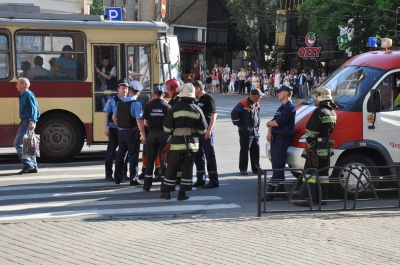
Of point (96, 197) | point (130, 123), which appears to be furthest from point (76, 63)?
point (96, 197)

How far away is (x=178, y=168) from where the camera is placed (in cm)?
1088

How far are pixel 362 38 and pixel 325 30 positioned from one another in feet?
13.4

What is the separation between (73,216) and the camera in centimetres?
973

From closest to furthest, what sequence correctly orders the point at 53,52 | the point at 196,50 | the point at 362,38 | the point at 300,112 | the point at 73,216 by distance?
the point at 73,216, the point at 300,112, the point at 53,52, the point at 362,38, the point at 196,50

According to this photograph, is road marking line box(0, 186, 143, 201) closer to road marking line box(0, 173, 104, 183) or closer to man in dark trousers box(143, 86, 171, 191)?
man in dark trousers box(143, 86, 171, 191)

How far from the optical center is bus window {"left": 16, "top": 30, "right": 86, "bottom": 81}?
15.1 m

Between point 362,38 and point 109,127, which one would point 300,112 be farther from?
point 362,38

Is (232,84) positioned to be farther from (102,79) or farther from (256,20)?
(102,79)

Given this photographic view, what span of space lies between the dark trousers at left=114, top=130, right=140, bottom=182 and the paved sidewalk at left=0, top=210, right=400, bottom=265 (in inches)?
105

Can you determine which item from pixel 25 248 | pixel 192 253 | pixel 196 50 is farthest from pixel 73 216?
pixel 196 50

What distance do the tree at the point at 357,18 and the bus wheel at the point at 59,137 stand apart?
24377mm

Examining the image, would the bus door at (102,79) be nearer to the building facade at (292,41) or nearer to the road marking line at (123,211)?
the road marking line at (123,211)

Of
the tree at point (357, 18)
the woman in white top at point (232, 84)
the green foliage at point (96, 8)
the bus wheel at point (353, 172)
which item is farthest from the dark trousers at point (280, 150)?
the green foliage at point (96, 8)

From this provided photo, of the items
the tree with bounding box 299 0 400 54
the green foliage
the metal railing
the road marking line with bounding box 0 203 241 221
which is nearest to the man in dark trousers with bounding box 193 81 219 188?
the road marking line with bounding box 0 203 241 221
